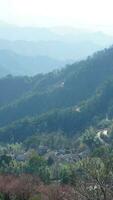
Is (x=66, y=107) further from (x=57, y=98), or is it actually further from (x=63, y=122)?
(x=63, y=122)

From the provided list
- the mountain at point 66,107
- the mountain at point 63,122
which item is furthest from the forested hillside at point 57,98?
the mountain at point 63,122

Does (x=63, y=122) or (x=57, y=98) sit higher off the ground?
(x=57, y=98)

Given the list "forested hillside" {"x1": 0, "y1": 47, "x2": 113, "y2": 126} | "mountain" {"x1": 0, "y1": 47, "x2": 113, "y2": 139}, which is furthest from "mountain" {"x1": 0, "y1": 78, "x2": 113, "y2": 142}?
"forested hillside" {"x1": 0, "y1": 47, "x2": 113, "y2": 126}

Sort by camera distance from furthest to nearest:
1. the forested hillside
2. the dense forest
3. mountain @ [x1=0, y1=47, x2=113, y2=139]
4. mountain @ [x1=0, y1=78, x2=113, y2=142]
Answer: the forested hillside < mountain @ [x1=0, y1=47, x2=113, y2=139] < mountain @ [x1=0, y1=78, x2=113, y2=142] < the dense forest

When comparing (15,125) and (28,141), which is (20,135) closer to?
(15,125)

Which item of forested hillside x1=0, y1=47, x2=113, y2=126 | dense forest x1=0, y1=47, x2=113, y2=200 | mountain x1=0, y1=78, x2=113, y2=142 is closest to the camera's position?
dense forest x1=0, y1=47, x2=113, y2=200

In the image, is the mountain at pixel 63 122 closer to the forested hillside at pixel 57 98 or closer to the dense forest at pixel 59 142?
the dense forest at pixel 59 142

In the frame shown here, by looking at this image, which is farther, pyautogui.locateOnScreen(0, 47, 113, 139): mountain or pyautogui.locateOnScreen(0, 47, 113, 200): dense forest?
pyautogui.locateOnScreen(0, 47, 113, 139): mountain

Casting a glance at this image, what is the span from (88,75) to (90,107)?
4141 centimetres

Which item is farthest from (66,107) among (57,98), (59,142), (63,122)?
(59,142)

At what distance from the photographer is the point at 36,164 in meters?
85.8

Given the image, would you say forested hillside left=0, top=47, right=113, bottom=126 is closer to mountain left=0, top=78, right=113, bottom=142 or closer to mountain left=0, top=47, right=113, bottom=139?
mountain left=0, top=47, right=113, bottom=139

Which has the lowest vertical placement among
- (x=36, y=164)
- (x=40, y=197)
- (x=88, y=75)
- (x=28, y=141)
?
(x=40, y=197)

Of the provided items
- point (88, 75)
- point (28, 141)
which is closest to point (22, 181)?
point (28, 141)
